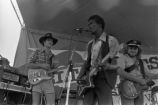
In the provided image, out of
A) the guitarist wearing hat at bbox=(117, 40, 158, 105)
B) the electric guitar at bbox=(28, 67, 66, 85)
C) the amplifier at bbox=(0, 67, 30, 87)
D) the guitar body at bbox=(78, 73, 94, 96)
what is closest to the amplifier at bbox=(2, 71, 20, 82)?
the amplifier at bbox=(0, 67, 30, 87)

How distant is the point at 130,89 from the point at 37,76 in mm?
1034

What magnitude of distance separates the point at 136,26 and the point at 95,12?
723 millimetres

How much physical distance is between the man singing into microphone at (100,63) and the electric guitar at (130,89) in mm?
242

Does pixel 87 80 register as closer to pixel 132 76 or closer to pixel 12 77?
pixel 132 76

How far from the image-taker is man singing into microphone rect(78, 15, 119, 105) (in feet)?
9.59

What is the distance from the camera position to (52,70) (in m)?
3.59

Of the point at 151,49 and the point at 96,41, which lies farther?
the point at 151,49

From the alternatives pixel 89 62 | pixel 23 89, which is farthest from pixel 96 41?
pixel 23 89

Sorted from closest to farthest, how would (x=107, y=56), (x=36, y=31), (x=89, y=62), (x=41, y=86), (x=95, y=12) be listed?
1. (x=107, y=56)
2. (x=89, y=62)
3. (x=41, y=86)
4. (x=95, y=12)
5. (x=36, y=31)

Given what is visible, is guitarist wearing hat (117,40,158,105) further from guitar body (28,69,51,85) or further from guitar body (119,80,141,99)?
guitar body (28,69,51,85)

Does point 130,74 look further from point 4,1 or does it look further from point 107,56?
point 4,1

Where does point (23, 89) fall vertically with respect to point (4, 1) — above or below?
below

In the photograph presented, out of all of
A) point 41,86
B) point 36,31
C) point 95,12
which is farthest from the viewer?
point 36,31

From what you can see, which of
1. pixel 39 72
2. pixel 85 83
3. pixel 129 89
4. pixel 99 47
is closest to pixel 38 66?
pixel 39 72
